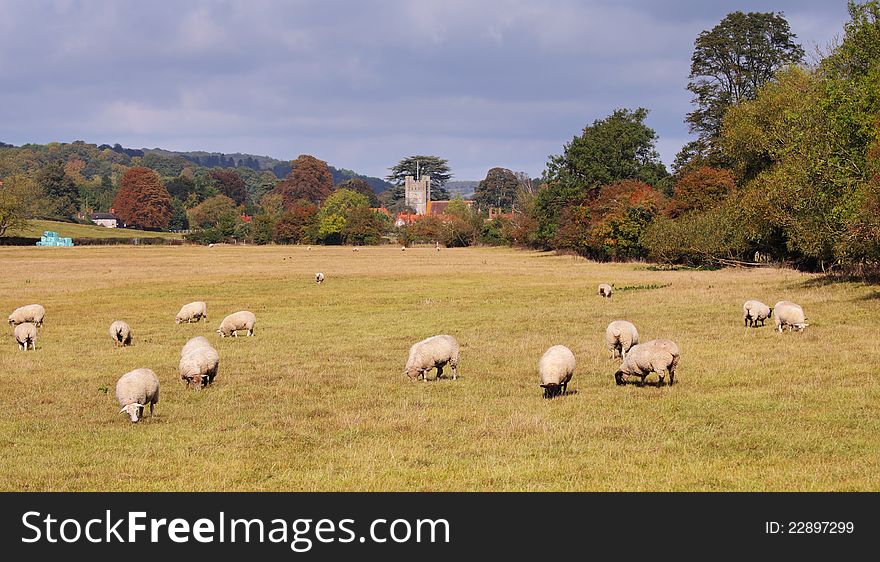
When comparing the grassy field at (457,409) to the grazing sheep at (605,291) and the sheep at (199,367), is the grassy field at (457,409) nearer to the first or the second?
the sheep at (199,367)

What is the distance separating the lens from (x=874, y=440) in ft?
47.3

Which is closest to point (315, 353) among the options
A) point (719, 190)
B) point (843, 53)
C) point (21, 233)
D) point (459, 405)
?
point (459, 405)

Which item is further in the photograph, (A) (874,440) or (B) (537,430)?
(B) (537,430)

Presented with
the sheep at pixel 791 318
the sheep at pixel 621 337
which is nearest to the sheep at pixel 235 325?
the sheep at pixel 621 337

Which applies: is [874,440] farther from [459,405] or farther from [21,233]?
[21,233]

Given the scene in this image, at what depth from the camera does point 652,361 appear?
19531 millimetres

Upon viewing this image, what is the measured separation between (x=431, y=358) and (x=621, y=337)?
596cm

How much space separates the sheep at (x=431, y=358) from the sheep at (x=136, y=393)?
21.1ft

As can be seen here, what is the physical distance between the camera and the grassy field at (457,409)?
42.1 ft

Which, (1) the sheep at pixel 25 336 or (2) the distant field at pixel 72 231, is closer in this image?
(1) the sheep at pixel 25 336

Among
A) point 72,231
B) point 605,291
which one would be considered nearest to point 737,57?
point 605,291

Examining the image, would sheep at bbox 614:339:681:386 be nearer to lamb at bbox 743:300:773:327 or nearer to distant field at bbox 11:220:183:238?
lamb at bbox 743:300:773:327

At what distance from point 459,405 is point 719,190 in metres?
63.5

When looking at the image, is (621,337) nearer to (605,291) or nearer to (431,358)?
(431,358)
